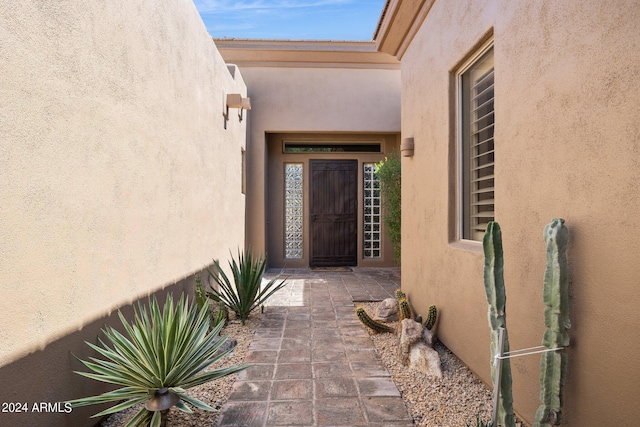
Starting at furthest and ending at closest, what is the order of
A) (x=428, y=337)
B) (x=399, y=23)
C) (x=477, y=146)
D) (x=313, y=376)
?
(x=399, y=23)
(x=428, y=337)
(x=477, y=146)
(x=313, y=376)

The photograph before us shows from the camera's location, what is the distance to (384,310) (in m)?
4.63

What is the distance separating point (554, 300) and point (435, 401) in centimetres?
132

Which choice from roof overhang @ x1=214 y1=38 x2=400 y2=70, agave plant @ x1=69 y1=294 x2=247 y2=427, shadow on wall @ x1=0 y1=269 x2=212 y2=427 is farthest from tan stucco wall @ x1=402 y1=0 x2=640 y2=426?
roof overhang @ x1=214 y1=38 x2=400 y2=70

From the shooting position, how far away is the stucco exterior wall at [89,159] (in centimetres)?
165

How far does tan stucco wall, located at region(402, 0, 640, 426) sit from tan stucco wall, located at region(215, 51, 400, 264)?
190 inches

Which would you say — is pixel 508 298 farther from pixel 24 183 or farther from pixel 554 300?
pixel 24 183

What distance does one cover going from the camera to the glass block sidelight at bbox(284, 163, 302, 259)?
9.11m

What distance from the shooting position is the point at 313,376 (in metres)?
3.04

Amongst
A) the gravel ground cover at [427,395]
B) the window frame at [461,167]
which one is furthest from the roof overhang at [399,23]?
the gravel ground cover at [427,395]

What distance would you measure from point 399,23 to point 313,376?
14.1ft

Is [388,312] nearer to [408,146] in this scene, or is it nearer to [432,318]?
[432,318]

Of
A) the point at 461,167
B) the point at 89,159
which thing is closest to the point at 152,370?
the point at 89,159

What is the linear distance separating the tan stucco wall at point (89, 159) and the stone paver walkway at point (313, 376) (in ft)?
3.75

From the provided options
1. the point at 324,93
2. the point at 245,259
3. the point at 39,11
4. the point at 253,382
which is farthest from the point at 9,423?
the point at 324,93
